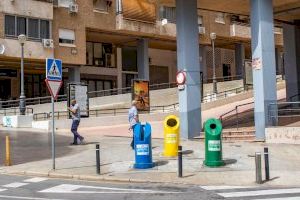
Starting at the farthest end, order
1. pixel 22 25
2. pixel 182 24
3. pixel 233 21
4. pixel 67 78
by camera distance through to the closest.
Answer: pixel 233 21 < pixel 67 78 < pixel 22 25 < pixel 182 24

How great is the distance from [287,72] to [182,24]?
8.96 meters

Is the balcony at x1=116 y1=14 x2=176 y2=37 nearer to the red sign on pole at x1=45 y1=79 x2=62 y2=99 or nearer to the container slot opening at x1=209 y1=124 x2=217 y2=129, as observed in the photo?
the red sign on pole at x1=45 y1=79 x2=62 y2=99

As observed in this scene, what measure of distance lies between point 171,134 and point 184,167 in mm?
1684

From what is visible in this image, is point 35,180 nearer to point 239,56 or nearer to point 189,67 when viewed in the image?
point 189,67

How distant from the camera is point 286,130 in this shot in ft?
61.3

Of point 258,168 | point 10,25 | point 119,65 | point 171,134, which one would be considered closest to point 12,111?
point 10,25

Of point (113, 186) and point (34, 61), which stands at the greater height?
point (34, 61)

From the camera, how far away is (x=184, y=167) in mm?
14117

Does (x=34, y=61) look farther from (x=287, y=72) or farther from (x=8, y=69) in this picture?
(x=287, y=72)

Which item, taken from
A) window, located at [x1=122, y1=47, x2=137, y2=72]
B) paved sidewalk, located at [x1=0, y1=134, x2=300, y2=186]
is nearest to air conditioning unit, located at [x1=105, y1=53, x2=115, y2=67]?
window, located at [x1=122, y1=47, x2=137, y2=72]

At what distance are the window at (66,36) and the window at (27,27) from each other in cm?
124

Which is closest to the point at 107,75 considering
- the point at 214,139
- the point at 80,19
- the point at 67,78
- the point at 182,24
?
the point at 67,78

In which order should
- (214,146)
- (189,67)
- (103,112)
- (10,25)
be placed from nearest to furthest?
1. (214,146)
2. (189,67)
3. (103,112)
4. (10,25)

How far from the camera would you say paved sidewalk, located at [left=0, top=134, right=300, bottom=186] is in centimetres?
1252
